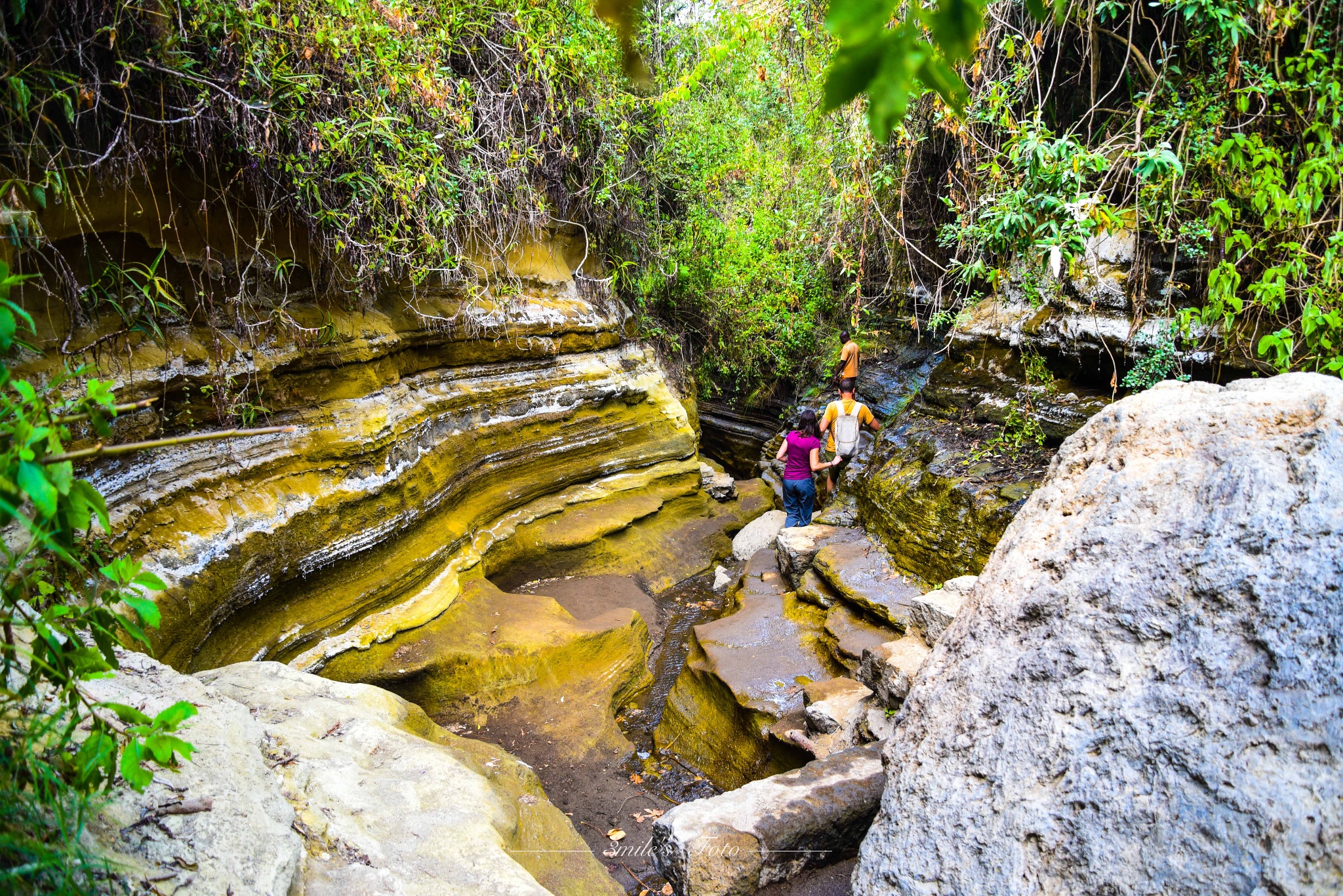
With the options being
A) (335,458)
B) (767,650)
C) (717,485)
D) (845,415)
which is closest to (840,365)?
(845,415)

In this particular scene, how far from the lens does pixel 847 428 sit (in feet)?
23.5

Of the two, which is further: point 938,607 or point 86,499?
point 938,607

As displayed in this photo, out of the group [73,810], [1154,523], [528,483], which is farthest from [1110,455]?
[528,483]

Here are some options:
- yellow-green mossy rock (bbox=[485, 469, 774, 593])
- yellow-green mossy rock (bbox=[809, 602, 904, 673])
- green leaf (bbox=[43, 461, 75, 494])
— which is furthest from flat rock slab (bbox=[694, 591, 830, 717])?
green leaf (bbox=[43, 461, 75, 494])

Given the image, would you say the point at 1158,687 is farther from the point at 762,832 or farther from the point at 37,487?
the point at 37,487

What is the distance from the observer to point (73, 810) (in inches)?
63.5

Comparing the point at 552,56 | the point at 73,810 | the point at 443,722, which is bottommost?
the point at 443,722

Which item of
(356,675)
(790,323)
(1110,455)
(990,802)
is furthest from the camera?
(790,323)

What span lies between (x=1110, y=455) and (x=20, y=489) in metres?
2.86

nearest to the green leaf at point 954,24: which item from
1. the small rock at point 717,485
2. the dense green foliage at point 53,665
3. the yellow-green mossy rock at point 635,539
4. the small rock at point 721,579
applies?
the dense green foliage at point 53,665

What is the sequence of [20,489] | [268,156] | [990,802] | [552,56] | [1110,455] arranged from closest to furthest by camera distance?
[20,489]
[990,802]
[1110,455]
[268,156]
[552,56]

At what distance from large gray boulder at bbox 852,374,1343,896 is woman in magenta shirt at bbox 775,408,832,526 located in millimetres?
4470

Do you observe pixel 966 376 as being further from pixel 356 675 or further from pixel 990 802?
pixel 356 675

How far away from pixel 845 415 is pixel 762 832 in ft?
16.3
